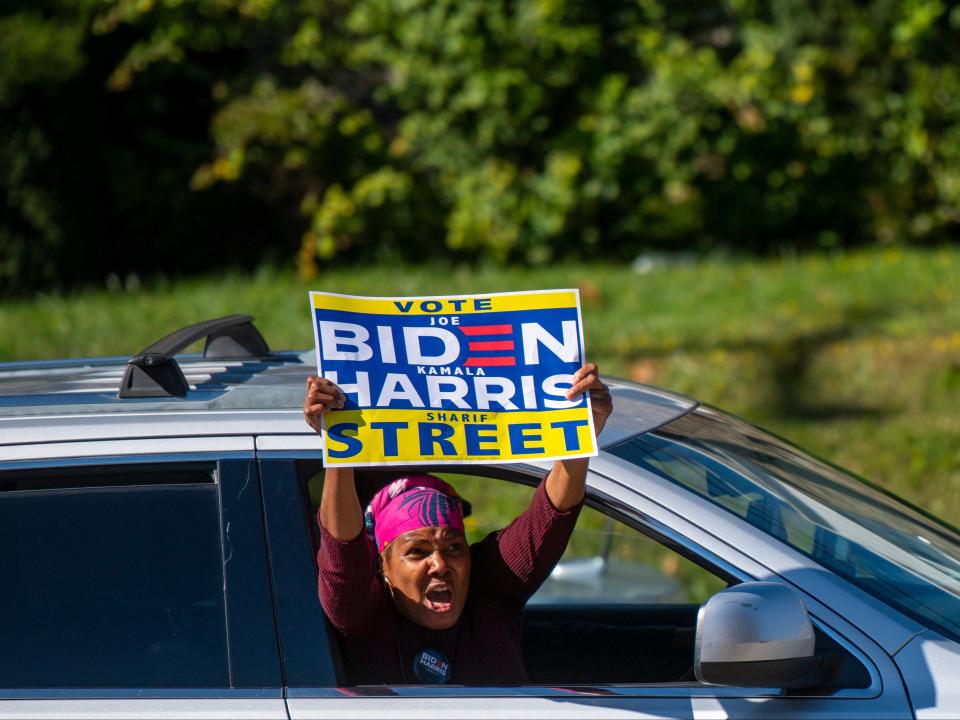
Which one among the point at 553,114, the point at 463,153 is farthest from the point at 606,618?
the point at 553,114

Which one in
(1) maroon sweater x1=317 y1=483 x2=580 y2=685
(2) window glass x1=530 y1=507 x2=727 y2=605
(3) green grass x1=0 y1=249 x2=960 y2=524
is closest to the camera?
(1) maroon sweater x1=317 y1=483 x2=580 y2=685

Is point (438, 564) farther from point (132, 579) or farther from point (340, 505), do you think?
point (132, 579)

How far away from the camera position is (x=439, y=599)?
2.72 m

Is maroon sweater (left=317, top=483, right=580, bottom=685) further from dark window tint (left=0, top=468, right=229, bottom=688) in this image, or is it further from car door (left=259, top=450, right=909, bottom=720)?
dark window tint (left=0, top=468, right=229, bottom=688)

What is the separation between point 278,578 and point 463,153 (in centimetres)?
884

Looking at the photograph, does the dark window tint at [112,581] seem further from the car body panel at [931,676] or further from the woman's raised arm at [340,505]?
the car body panel at [931,676]

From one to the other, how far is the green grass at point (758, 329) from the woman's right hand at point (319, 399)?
471 centimetres

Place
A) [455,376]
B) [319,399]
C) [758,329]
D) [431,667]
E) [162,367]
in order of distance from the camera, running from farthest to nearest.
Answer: [758,329], [162,367], [431,667], [455,376], [319,399]

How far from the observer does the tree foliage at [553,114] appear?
10.4m

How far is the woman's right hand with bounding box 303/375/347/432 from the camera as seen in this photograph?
92.7 inches

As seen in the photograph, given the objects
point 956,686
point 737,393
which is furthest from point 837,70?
point 956,686

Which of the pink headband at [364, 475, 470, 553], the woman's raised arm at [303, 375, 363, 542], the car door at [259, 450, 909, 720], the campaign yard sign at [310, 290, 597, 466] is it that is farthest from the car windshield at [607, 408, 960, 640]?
the woman's raised arm at [303, 375, 363, 542]

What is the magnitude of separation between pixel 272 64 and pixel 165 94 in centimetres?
104

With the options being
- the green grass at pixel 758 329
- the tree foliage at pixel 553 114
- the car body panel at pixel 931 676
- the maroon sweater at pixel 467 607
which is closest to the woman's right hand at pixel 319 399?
the maroon sweater at pixel 467 607
